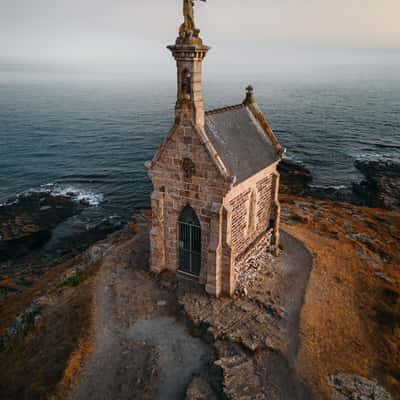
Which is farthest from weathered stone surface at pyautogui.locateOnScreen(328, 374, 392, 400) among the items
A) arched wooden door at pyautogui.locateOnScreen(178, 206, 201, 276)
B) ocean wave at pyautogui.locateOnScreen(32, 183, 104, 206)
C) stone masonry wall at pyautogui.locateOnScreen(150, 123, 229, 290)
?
ocean wave at pyautogui.locateOnScreen(32, 183, 104, 206)

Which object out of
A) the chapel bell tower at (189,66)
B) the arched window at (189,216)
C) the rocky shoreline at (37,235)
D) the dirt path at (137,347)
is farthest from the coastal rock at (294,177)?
the chapel bell tower at (189,66)

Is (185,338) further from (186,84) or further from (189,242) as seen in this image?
(186,84)

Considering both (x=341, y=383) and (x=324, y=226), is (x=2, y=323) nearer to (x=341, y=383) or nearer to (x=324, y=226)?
(x=341, y=383)

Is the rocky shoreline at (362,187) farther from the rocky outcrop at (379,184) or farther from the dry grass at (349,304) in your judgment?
the dry grass at (349,304)

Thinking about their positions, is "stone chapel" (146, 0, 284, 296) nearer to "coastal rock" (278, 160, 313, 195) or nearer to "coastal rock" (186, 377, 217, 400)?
"coastal rock" (186, 377, 217, 400)

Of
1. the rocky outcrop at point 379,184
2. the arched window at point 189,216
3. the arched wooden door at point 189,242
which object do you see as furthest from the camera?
the rocky outcrop at point 379,184

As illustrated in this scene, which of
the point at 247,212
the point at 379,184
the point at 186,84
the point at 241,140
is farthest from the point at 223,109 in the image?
the point at 379,184

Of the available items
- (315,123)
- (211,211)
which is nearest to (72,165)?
(211,211)
